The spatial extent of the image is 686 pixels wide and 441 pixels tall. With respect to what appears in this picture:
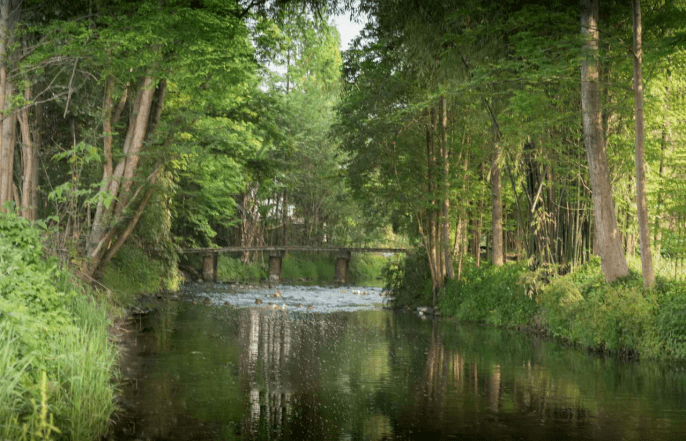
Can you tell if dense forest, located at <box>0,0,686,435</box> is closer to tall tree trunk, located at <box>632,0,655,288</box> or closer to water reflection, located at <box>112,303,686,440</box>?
tall tree trunk, located at <box>632,0,655,288</box>

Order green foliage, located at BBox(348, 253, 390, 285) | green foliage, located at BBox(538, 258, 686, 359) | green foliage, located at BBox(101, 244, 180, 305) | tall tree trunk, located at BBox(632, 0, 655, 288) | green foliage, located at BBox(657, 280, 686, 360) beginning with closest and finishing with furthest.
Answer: green foliage, located at BBox(657, 280, 686, 360) → green foliage, located at BBox(538, 258, 686, 359) → tall tree trunk, located at BBox(632, 0, 655, 288) → green foliage, located at BBox(101, 244, 180, 305) → green foliage, located at BBox(348, 253, 390, 285)

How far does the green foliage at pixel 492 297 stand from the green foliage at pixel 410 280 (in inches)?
65.8

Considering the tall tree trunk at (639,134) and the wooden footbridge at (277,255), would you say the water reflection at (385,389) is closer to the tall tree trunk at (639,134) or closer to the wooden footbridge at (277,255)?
the tall tree trunk at (639,134)

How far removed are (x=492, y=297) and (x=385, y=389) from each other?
32.1ft

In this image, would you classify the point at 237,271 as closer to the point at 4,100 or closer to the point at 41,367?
the point at 4,100

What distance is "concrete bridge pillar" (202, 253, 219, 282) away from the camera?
3872 cm

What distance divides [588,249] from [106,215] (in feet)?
34.1

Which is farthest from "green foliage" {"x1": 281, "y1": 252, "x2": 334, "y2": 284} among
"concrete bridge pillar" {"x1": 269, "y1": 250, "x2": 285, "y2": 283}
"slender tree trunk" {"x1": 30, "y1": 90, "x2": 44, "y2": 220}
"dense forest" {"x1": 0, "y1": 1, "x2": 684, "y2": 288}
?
"slender tree trunk" {"x1": 30, "y1": 90, "x2": 44, "y2": 220}

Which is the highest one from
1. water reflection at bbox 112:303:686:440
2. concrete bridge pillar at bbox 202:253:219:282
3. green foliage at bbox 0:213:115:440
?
concrete bridge pillar at bbox 202:253:219:282

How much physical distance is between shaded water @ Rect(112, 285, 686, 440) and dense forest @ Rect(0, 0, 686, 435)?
1447mm

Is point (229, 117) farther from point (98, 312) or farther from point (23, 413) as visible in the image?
point (23, 413)

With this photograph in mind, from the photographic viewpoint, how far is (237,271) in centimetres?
4253

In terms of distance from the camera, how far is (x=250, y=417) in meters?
8.11

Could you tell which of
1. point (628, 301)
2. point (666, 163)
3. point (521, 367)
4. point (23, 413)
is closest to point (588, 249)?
point (666, 163)
